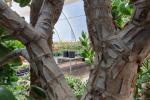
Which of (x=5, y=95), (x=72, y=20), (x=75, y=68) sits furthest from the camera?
(x=75, y=68)

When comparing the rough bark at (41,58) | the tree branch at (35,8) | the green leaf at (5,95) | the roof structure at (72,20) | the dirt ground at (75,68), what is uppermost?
the roof structure at (72,20)

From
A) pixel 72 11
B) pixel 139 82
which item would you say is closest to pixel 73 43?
pixel 72 11

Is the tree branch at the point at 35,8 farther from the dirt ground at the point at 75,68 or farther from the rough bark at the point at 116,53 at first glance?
the dirt ground at the point at 75,68

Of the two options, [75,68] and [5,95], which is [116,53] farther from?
[75,68]

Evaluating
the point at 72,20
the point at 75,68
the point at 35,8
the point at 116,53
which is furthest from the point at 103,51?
the point at 75,68

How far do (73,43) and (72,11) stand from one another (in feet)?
2.58

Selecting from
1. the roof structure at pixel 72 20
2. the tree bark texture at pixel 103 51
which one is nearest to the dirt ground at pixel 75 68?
the roof structure at pixel 72 20

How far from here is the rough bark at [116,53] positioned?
1.58ft

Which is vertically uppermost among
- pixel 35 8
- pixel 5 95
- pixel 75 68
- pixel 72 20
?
pixel 72 20

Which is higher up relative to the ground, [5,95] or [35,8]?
[35,8]

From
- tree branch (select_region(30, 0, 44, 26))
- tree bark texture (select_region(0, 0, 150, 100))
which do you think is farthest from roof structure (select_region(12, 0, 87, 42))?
tree bark texture (select_region(0, 0, 150, 100))

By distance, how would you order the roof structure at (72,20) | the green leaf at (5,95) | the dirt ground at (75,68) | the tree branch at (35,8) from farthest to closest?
the dirt ground at (75,68) < the roof structure at (72,20) < the tree branch at (35,8) < the green leaf at (5,95)

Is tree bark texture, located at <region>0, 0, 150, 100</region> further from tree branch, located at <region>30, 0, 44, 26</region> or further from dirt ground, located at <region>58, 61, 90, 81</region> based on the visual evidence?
dirt ground, located at <region>58, 61, 90, 81</region>

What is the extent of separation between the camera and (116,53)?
50 cm
